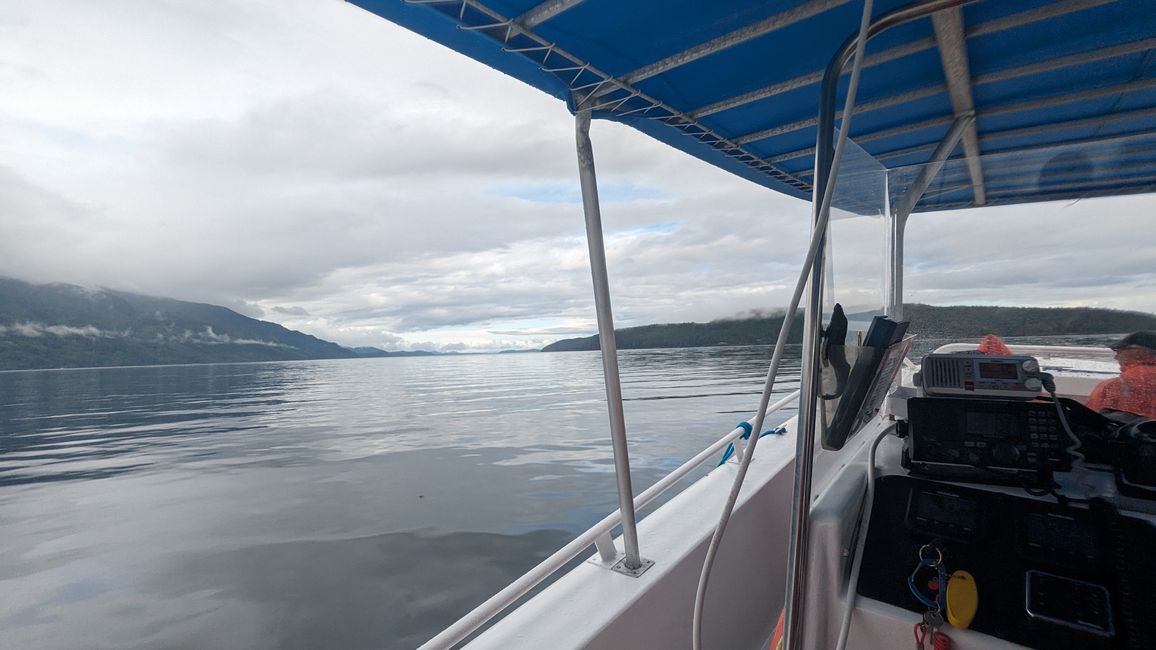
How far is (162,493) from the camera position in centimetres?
910

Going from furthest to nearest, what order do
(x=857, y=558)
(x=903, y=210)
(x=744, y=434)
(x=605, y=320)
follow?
(x=744, y=434)
(x=903, y=210)
(x=605, y=320)
(x=857, y=558)

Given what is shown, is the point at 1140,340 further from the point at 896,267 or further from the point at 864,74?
the point at 864,74

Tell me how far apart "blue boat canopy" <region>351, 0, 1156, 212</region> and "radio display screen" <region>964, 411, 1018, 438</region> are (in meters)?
0.81

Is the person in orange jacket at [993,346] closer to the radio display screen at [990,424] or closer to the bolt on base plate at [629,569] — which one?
the radio display screen at [990,424]

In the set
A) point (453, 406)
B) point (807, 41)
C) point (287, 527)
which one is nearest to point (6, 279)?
point (453, 406)

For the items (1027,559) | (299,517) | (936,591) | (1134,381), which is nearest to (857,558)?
(936,591)

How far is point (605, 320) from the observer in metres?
1.24

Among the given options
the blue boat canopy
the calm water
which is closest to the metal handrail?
the blue boat canopy

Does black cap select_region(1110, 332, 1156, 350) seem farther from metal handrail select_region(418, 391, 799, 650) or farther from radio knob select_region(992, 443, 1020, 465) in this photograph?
metal handrail select_region(418, 391, 799, 650)

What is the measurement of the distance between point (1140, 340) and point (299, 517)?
27.0 feet

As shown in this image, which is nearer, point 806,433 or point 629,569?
point 806,433

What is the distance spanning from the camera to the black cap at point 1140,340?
1354 millimetres

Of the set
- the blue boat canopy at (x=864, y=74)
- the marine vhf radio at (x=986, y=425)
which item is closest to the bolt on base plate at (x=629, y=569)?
the marine vhf radio at (x=986, y=425)

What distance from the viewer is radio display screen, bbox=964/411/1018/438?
1191mm
